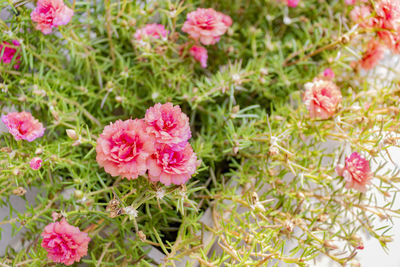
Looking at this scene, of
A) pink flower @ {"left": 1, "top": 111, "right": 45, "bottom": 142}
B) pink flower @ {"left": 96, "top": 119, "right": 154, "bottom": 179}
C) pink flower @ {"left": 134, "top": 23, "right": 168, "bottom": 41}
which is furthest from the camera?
pink flower @ {"left": 134, "top": 23, "right": 168, "bottom": 41}

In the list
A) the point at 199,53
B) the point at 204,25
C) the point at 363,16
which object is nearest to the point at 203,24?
the point at 204,25

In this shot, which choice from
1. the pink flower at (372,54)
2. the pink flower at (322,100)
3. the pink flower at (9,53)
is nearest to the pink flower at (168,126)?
the pink flower at (322,100)

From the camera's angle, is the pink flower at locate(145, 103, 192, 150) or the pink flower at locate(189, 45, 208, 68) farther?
the pink flower at locate(189, 45, 208, 68)

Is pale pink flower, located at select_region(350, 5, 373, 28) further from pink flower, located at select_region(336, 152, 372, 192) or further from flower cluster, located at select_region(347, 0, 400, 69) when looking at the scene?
pink flower, located at select_region(336, 152, 372, 192)

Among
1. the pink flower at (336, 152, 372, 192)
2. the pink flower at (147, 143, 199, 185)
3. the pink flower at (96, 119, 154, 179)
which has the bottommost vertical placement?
the pink flower at (336, 152, 372, 192)

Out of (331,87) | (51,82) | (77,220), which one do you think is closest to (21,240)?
(77,220)

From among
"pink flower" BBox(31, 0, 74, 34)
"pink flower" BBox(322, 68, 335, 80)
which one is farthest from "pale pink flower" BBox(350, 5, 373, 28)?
"pink flower" BBox(31, 0, 74, 34)

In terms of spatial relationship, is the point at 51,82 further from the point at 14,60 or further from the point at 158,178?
the point at 158,178
